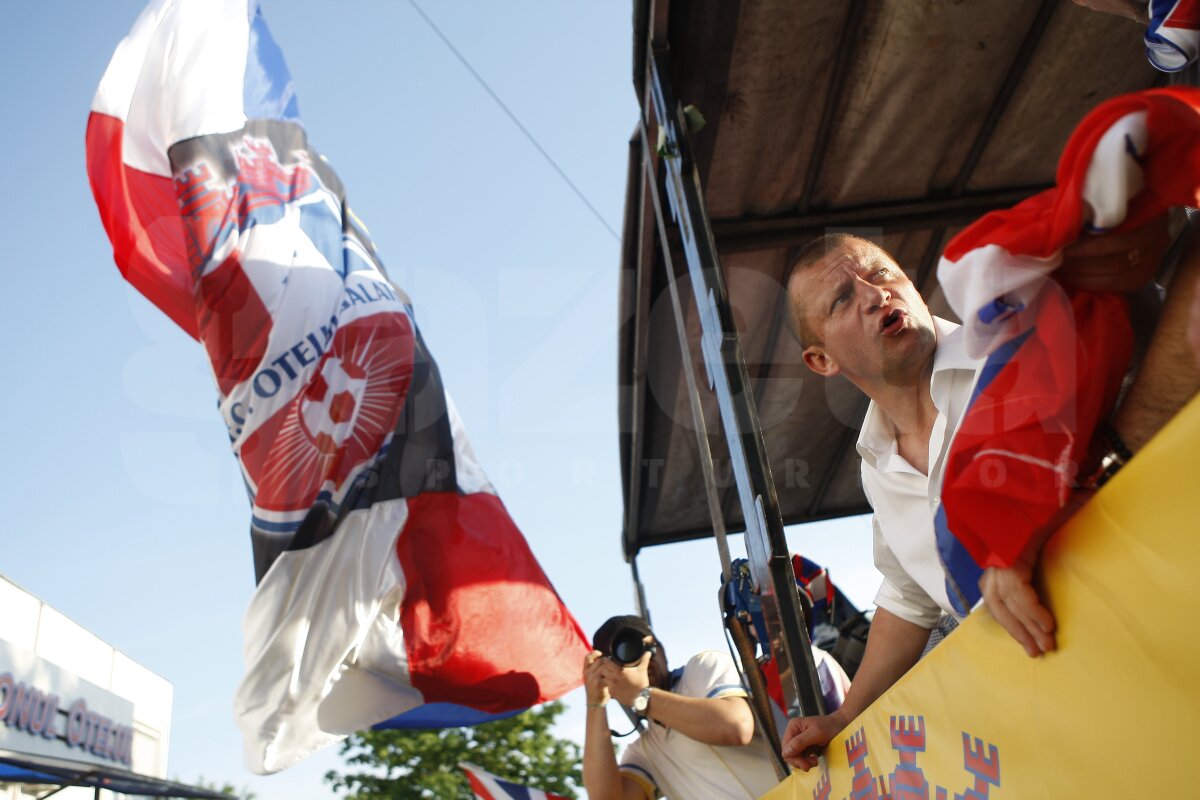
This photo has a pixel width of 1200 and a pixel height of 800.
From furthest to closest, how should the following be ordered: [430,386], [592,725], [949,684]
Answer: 1. [430,386]
2. [592,725]
3. [949,684]

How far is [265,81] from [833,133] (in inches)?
132

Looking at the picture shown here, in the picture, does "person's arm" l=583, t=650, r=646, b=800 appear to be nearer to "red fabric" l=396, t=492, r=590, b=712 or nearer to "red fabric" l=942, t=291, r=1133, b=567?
"red fabric" l=396, t=492, r=590, b=712

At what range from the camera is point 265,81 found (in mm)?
5398

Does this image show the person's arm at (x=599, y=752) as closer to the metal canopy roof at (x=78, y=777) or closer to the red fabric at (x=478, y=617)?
the red fabric at (x=478, y=617)

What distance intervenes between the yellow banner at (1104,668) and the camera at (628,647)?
1586mm

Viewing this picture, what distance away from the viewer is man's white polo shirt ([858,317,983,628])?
1.38 metres

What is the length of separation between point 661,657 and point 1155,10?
2147mm

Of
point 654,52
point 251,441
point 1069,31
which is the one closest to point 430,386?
point 251,441

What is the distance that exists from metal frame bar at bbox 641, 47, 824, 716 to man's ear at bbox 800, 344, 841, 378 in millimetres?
556

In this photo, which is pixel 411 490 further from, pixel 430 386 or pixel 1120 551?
pixel 1120 551

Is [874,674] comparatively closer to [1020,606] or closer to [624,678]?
[1020,606]

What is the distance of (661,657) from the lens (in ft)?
9.57

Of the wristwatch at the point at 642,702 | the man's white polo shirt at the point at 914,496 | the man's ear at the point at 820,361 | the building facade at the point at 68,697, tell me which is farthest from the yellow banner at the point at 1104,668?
the building facade at the point at 68,697

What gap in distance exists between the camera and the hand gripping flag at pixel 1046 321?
0.80m
